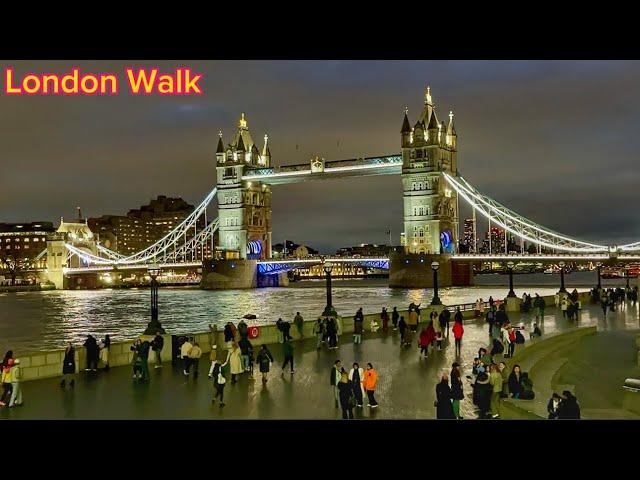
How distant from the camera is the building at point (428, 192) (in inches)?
3233

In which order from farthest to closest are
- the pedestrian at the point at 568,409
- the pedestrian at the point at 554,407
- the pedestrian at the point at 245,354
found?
1. the pedestrian at the point at 245,354
2. the pedestrian at the point at 554,407
3. the pedestrian at the point at 568,409

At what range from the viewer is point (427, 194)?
83.5m

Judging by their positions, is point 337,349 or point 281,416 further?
point 337,349

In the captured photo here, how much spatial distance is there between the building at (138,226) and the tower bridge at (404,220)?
176 feet

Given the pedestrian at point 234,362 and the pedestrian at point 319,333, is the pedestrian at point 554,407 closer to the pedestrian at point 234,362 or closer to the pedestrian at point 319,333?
the pedestrian at point 234,362

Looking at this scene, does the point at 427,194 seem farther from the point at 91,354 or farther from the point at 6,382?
the point at 6,382

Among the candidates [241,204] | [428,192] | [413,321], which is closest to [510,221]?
[428,192]

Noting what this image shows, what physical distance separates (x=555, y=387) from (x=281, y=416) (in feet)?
17.6

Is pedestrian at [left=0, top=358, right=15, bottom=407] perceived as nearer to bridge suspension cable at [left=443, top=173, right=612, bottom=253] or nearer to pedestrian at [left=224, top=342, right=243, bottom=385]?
pedestrian at [left=224, top=342, right=243, bottom=385]

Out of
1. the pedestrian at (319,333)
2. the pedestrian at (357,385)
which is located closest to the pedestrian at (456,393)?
the pedestrian at (357,385)

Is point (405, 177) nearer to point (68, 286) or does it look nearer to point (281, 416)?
point (68, 286)

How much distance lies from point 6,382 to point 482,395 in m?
7.09
